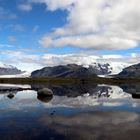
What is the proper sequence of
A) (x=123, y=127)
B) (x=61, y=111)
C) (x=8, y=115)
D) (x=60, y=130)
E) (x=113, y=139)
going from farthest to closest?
1. (x=61, y=111)
2. (x=8, y=115)
3. (x=123, y=127)
4. (x=60, y=130)
5. (x=113, y=139)

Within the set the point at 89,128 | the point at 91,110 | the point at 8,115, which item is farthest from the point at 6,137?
the point at 91,110

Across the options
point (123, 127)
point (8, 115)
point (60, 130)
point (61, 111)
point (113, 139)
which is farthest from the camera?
point (61, 111)

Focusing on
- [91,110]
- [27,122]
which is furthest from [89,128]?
[91,110]

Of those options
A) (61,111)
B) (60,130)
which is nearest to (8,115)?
(61,111)

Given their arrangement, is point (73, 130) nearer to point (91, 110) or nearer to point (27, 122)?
point (27, 122)

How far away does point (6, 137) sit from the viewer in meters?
29.9

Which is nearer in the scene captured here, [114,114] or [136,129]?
[136,129]

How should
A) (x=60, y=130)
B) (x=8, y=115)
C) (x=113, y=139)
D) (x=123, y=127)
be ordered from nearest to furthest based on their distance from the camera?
(x=113, y=139)
(x=60, y=130)
(x=123, y=127)
(x=8, y=115)

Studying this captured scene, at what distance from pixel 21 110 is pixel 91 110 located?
39.1 ft

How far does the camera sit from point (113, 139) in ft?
97.7

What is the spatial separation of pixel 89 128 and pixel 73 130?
2.53 m

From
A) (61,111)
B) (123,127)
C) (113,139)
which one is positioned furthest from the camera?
(61,111)

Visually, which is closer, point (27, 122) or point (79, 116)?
point (27, 122)

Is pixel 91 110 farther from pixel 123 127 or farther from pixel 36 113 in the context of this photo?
pixel 123 127
